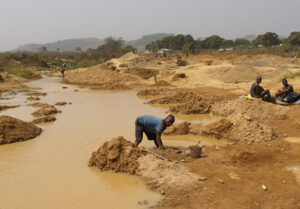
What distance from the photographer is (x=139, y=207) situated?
471cm

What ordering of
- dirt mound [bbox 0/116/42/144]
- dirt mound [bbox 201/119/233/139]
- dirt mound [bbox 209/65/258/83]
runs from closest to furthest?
dirt mound [bbox 201/119/233/139] < dirt mound [bbox 0/116/42/144] < dirt mound [bbox 209/65/258/83]

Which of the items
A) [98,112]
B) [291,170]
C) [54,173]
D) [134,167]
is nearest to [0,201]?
[54,173]

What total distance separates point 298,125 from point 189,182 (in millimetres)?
4965

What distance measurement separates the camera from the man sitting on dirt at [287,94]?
10664 millimetres

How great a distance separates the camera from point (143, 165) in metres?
5.76

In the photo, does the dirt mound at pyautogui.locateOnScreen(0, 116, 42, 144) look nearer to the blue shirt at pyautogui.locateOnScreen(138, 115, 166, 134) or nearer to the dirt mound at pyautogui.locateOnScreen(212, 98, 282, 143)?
the blue shirt at pyautogui.locateOnScreen(138, 115, 166, 134)

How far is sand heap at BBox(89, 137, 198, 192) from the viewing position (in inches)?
205

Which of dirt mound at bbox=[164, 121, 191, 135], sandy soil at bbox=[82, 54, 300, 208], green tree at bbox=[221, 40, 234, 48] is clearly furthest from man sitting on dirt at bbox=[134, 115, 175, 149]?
green tree at bbox=[221, 40, 234, 48]

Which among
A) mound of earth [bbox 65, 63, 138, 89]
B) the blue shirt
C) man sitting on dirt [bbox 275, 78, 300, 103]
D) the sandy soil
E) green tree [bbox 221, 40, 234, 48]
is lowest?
mound of earth [bbox 65, 63, 138, 89]

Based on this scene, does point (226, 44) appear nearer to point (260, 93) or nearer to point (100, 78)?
point (100, 78)

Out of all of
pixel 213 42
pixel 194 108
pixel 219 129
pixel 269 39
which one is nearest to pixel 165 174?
pixel 219 129

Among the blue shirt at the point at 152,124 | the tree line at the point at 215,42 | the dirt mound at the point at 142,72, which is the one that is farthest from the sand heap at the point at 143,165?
the tree line at the point at 215,42

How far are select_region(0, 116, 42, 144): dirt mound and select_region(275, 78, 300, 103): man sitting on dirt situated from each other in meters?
8.62

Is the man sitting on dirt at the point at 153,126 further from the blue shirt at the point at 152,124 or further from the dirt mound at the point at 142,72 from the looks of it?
the dirt mound at the point at 142,72
